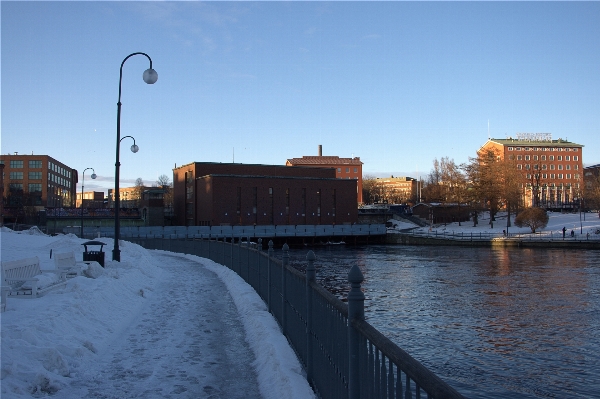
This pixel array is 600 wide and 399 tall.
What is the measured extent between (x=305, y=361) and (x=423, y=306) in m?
14.7

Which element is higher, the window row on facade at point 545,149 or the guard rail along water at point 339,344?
the window row on facade at point 545,149

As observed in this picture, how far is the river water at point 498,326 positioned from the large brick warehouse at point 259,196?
5124 centimetres

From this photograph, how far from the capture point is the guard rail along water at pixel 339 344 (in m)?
3.24

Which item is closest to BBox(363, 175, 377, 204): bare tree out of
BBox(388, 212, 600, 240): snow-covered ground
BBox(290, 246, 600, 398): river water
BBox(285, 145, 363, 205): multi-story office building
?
BBox(285, 145, 363, 205): multi-story office building

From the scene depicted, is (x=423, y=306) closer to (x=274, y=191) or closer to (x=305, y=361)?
(x=305, y=361)

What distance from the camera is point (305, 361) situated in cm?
768

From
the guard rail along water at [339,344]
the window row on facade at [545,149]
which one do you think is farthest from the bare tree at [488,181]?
the guard rail along water at [339,344]

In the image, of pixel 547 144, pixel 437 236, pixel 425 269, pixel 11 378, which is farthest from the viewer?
pixel 547 144

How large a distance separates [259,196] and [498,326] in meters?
69.9

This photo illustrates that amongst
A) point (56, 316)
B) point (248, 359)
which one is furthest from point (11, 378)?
point (248, 359)

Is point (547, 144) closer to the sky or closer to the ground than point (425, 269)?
closer to the sky

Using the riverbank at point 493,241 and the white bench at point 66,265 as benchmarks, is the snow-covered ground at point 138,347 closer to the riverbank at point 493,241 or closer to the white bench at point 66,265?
the white bench at point 66,265

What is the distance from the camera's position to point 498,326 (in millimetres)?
17328

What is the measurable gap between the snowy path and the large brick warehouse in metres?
68.4
